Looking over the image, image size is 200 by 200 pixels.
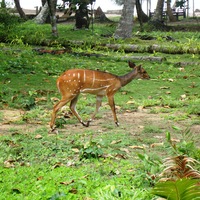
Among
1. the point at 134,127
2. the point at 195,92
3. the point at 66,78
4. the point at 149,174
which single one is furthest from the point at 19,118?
the point at 195,92

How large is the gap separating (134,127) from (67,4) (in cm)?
2041

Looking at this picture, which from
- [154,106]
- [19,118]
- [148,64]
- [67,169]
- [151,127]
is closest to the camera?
[67,169]

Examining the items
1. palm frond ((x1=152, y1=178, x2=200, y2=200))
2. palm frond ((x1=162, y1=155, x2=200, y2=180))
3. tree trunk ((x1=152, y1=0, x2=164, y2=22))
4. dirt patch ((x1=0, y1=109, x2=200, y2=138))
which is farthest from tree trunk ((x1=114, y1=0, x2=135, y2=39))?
palm frond ((x1=152, y1=178, x2=200, y2=200))

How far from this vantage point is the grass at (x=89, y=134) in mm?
5004

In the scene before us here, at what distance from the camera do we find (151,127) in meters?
7.93

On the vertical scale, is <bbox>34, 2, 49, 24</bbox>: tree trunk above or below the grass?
above

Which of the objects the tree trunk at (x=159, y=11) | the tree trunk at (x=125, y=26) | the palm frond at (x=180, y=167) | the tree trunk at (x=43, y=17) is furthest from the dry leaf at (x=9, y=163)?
the tree trunk at (x=159, y=11)

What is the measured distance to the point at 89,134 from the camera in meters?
7.51

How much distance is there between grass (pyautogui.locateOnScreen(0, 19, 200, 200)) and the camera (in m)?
5.00

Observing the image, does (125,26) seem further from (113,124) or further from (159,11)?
(113,124)

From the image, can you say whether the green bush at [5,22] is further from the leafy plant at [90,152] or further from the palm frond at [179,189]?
the palm frond at [179,189]

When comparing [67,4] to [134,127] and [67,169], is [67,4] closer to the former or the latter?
[134,127]

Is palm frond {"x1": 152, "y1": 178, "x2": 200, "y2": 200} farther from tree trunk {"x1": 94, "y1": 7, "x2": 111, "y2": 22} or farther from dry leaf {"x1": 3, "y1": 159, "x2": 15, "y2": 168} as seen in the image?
tree trunk {"x1": 94, "y1": 7, "x2": 111, "y2": 22}

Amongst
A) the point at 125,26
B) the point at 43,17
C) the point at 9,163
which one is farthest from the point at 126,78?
the point at 43,17
